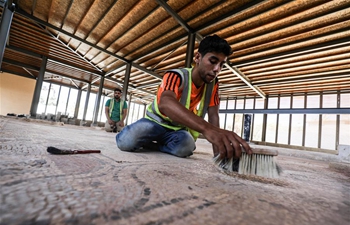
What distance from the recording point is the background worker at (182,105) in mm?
1306

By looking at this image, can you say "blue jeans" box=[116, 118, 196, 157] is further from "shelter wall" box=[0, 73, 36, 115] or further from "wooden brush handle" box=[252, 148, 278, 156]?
"shelter wall" box=[0, 73, 36, 115]

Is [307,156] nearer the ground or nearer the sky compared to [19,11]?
nearer the ground

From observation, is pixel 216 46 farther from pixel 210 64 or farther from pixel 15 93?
pixel 15 93

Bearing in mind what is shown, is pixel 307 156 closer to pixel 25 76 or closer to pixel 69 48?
pixel 69 48

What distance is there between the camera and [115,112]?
20.7 feet

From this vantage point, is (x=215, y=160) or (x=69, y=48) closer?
(x=215, y=160)

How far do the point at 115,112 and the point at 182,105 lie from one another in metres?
5.47

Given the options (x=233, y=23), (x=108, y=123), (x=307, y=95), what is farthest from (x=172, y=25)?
(x=307, y=95)

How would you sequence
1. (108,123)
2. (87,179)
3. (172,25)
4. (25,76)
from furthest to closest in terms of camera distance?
(25,76)
(108,123)
(172,25)
(87,179)

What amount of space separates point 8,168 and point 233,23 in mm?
5451

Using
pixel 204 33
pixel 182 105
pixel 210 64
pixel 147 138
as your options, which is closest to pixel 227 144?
pixel 182 105

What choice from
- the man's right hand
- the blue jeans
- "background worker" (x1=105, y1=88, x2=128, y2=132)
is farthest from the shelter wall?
the man's right hand

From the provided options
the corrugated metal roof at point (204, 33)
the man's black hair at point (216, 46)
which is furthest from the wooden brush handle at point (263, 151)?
the corrugated metal roof at point (204, 33)

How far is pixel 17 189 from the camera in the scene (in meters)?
0.57
